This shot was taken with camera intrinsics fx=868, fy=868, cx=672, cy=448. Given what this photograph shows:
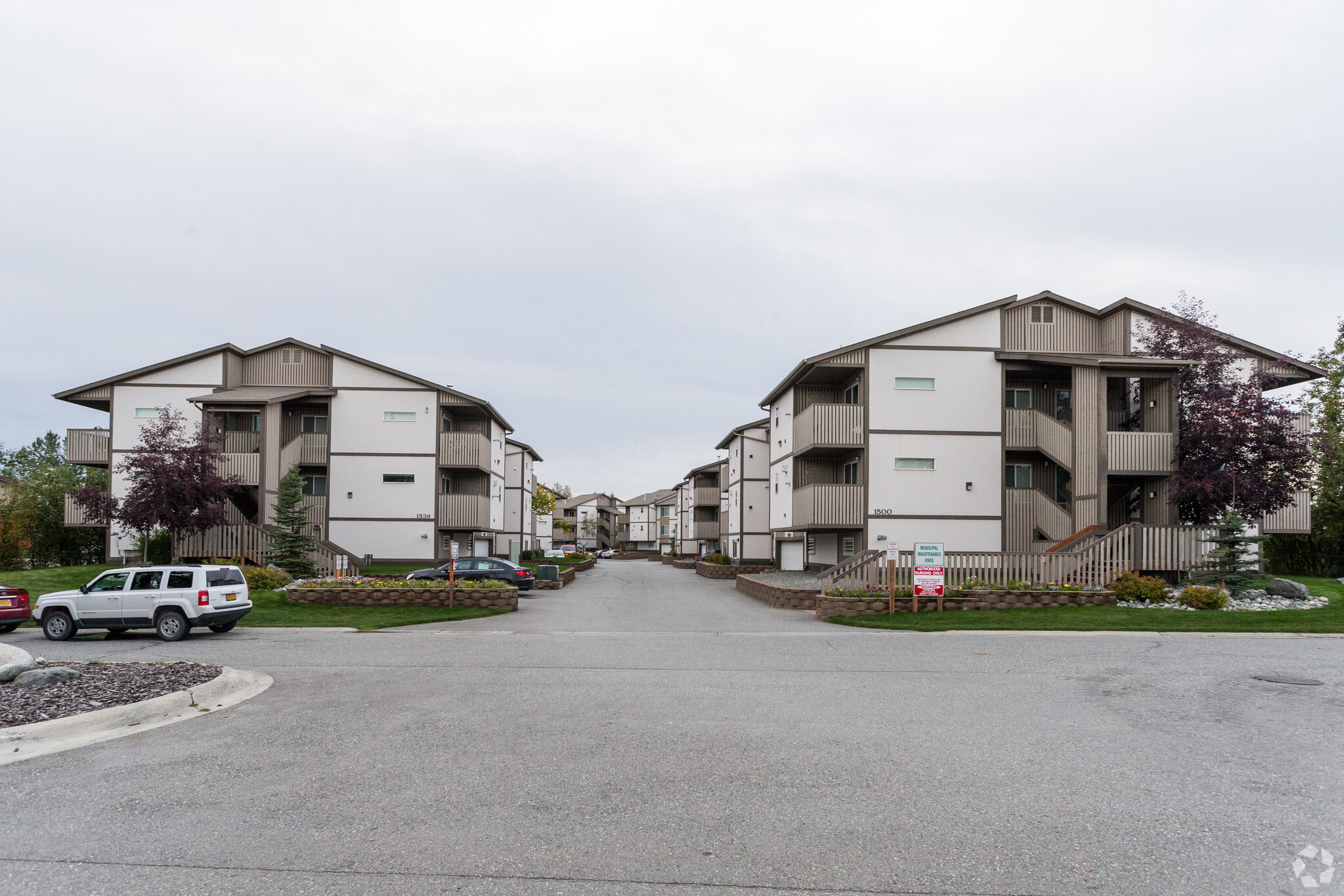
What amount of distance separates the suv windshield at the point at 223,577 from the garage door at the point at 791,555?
82.0 ft

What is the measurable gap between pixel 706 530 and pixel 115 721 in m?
64.7

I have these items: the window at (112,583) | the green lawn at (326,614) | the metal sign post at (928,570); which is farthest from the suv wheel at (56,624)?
the metal sign post at (928,570)

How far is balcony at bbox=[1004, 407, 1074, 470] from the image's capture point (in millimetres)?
26375

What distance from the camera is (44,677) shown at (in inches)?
407

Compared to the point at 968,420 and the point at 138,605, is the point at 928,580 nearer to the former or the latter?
the point at 968,420

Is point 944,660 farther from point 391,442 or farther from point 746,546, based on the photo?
point 746,546

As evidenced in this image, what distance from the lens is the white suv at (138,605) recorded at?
17359 mm

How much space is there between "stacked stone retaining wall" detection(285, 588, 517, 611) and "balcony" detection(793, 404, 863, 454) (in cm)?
1219

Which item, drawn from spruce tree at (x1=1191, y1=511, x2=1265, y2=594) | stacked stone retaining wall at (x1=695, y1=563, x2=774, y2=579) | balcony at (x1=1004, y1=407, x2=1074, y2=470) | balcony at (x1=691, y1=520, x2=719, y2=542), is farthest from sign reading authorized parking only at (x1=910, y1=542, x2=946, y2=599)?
balcony at (x1=691, y1=520, x2=719, y2=542)

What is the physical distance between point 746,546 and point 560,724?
4106cm

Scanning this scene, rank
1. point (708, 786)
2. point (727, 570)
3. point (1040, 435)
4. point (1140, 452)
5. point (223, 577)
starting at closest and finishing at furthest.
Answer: point (708, 786) < point (223, 577) < point (1140, 452) < point (1040, 435) < point (727, 570)

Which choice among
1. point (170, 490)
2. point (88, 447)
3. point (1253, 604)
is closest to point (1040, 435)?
point (1253, 604)

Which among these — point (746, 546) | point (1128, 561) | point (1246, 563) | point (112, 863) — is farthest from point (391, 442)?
point (112, 863)

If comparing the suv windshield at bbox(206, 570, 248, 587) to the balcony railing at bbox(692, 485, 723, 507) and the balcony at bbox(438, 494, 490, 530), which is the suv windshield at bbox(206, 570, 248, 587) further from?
the balcony railing at bbox(692, 485, 723, 507)
